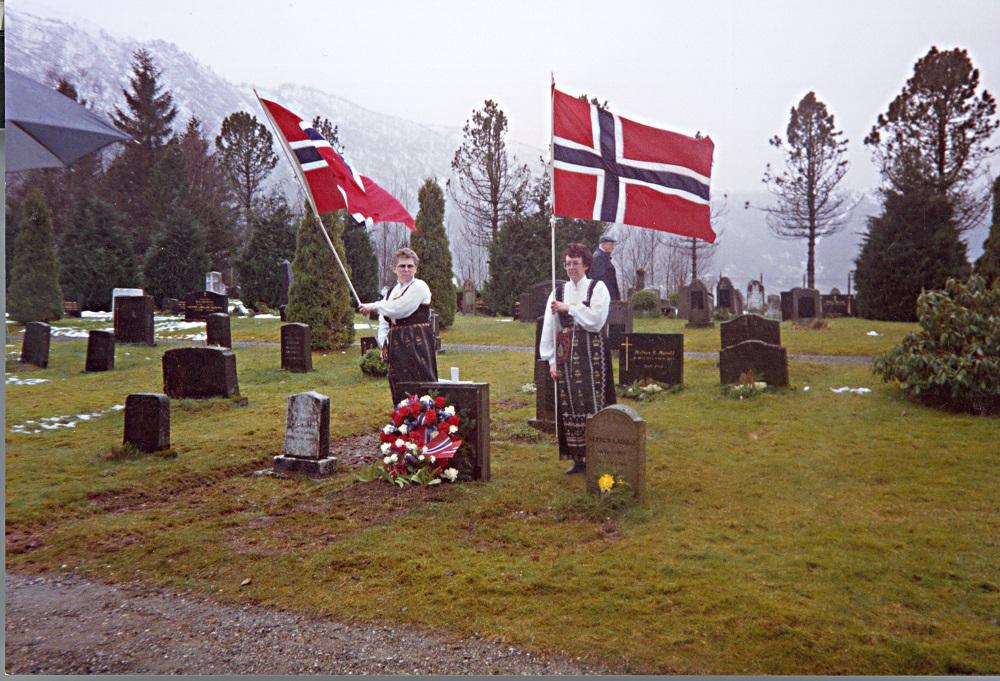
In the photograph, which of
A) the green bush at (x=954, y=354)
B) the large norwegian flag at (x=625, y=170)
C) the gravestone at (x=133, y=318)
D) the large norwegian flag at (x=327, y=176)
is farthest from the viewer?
the gravestone at (x=133, y=318)

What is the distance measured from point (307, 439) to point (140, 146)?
6531 millimetres

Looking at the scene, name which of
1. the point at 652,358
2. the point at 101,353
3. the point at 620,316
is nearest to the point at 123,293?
the point at 101,353

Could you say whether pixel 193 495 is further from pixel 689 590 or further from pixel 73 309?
pixel 73 309

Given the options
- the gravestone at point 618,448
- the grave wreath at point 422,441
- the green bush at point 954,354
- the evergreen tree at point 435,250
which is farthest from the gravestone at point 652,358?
the evergreen tree at point 435,250

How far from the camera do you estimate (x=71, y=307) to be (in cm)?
1102

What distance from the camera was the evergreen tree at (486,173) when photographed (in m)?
7.63

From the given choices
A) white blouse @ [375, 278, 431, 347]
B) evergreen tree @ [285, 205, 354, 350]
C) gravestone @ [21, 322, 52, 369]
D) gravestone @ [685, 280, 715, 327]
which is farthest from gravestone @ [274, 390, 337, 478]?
gravestone @ [685, 280, 715, 327]

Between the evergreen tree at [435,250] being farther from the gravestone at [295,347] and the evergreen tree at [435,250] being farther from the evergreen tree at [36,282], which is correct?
the evergreen tree at [36,282]

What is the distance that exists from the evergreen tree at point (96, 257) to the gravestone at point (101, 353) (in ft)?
4.22

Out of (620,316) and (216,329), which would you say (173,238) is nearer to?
(216,329)

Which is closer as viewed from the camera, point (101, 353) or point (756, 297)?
point (101, 353)

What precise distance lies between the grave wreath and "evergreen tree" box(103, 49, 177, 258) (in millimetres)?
3575

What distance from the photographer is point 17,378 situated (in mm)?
8500

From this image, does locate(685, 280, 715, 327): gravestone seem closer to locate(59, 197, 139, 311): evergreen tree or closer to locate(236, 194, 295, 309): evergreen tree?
locate(236, 194, 295, 309): evergreen tree
